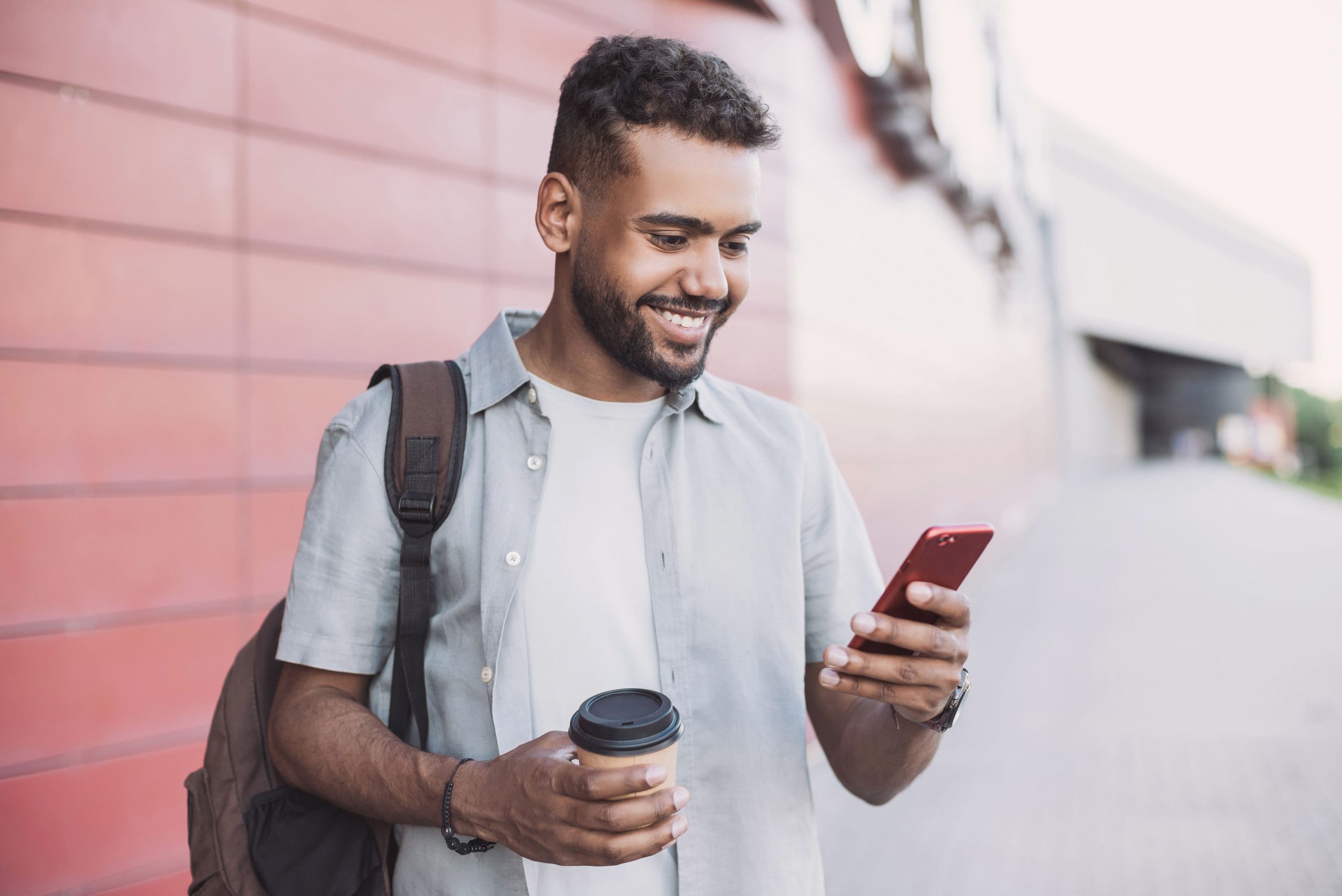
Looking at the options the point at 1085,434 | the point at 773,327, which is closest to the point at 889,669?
the point at 773,327

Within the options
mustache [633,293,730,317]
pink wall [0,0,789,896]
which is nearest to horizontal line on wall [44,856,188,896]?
pink wall [0,0,789,896]

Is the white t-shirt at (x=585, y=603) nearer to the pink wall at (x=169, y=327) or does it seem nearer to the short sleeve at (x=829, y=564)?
the short sleeve at (x=829, y=564)

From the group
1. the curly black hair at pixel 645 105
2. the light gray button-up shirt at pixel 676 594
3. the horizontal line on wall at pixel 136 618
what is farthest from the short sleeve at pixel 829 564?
the horizontal line on wall at pixel 136 618

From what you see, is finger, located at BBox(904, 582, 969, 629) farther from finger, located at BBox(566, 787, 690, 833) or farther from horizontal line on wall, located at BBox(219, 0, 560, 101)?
horizontal line on wall, located at BBox(219, 0, 560, 101)

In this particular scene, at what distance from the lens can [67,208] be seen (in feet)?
9.14

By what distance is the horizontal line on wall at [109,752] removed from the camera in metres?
2.65

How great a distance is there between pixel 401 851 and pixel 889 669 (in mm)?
912

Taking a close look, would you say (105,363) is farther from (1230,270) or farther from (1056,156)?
(1230,270)

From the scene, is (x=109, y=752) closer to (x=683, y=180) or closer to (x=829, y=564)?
(x=829, y=564)

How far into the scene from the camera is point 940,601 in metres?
1.27

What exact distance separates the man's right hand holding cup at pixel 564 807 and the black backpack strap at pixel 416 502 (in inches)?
10.3

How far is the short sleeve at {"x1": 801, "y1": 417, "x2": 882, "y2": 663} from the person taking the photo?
1691mm

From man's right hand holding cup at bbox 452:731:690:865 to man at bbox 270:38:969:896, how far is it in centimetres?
6

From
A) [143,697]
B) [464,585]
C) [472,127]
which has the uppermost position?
[472,127]
